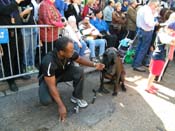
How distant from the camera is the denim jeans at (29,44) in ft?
13.6

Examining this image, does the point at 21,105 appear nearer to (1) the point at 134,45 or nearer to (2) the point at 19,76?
(2) the point at 19,76

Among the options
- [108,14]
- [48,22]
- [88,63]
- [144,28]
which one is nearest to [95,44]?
[144,28]

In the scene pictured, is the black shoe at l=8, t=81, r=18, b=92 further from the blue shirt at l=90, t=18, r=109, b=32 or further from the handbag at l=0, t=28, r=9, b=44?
the blue shirt at l=90, t=18, r=109, b=32

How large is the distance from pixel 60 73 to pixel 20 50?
1082 mm

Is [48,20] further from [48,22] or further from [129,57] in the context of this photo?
[129,57]

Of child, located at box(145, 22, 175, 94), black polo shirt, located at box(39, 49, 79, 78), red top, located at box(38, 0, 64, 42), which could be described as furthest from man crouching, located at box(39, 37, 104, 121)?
child, located at box(145, 22, 175, 94)

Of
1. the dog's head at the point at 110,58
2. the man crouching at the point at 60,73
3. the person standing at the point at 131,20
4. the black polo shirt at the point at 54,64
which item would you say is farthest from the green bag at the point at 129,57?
the black polo shirt at the point at 54,64

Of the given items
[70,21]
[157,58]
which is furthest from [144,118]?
[70,21]

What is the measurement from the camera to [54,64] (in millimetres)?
3145

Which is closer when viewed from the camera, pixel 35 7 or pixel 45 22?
pixel 45 22

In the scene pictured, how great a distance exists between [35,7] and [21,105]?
208 centimetres

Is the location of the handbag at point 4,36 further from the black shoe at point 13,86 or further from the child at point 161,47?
the child at point 161,47

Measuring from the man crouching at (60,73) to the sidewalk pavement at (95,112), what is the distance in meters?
0.23

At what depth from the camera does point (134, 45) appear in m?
6.13
